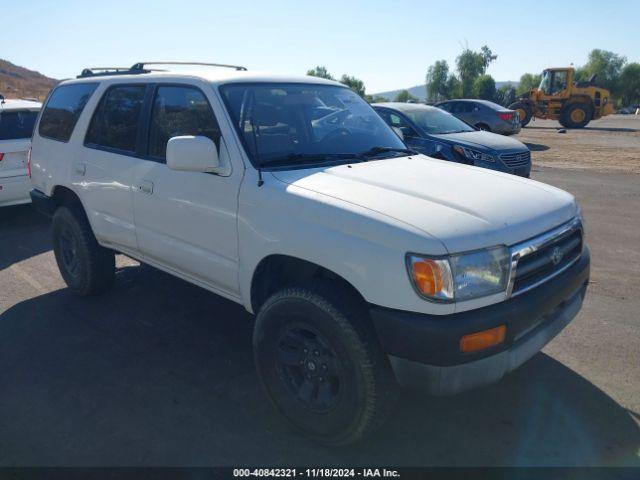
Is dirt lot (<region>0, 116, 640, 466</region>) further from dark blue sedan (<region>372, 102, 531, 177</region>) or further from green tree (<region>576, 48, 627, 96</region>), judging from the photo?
green tree (<region>576, 48, 627, 96</region>)

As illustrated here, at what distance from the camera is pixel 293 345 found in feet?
9.41

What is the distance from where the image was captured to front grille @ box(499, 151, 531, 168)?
8.80 meters

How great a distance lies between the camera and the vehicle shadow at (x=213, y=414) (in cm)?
277

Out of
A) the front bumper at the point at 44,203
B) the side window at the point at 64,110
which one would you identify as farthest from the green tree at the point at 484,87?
the front bumper at the point at 44,203

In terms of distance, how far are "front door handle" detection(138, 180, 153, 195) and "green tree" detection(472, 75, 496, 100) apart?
66.5 m

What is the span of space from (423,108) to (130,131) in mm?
7099

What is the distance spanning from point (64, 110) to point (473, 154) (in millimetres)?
6159

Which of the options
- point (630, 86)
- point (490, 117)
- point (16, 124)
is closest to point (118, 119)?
point (16, 124)

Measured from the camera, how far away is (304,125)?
3582mm

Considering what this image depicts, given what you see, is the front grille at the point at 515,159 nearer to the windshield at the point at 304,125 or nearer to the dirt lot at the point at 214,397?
the dirt lot at the point at 214,397

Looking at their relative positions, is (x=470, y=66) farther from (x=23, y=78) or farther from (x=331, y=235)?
(x=331, y=235)

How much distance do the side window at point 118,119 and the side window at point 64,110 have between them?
0.30m

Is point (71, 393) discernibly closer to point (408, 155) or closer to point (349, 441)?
point (349, 441)

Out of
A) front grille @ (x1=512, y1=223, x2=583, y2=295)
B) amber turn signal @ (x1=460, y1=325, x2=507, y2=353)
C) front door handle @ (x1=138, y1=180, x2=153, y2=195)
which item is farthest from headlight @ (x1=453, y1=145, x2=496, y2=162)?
amber turn signal @ (x1=460, y1=325, x2=507, y2=353)
